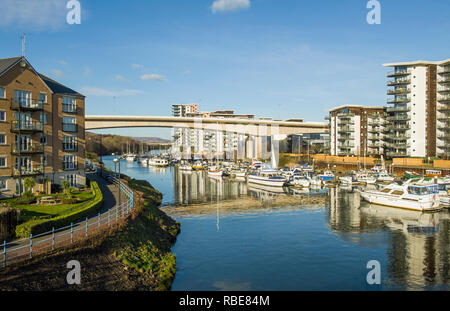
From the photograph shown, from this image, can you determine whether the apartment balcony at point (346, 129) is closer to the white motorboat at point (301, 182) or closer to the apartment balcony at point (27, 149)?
the white motorboat at point (301, 182)

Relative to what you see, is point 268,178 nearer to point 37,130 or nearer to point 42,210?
point 37,130

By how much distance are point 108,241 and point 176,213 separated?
20881 millimetres

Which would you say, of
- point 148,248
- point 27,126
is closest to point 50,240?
point 148,248

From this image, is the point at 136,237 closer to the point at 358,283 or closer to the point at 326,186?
the point at 358,283

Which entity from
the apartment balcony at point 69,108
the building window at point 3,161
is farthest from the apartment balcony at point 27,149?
the apartment balcony at point 69,108

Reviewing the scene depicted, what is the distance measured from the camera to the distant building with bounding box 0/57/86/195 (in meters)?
34.5

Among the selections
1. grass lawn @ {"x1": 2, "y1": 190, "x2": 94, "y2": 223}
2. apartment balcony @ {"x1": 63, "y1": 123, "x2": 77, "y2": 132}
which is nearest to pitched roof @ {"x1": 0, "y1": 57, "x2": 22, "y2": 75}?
apartment balcony @ {"x1": 63, "y1": 123, "x2": 77, "y2": 132}

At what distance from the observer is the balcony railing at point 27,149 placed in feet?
114

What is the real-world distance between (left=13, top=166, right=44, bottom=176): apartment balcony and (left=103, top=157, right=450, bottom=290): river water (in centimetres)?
1514

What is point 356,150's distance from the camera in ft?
332

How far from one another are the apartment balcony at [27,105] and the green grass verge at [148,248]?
15955mm

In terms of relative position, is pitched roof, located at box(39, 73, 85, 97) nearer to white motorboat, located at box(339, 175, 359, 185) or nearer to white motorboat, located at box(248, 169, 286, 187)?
white motorboat, located at box(248, 169, 286, 187)

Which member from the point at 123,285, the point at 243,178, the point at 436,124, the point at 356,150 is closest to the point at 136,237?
the point at 123,285
